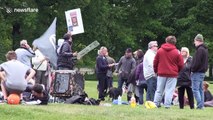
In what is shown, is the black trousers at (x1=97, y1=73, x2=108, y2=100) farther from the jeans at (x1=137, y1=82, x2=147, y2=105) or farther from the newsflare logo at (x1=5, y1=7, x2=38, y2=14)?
the newsflare logo at (x1=5, y1=7, x2=38, y2=14)

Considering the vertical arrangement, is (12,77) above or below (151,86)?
above

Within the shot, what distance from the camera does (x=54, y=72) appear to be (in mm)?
14828

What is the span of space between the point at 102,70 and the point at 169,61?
510 cm

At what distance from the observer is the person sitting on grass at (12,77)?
1265 centimetres

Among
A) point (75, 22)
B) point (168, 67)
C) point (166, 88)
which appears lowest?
point (166, 88)

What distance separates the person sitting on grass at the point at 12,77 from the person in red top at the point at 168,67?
3.18 meters

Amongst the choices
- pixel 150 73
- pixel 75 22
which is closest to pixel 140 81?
pixel 150 73

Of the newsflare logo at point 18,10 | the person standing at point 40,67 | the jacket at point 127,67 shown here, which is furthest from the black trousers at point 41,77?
the newsflare logo at point 18,10

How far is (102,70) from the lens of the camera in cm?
1759

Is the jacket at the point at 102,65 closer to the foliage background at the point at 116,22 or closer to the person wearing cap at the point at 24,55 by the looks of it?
the person wearing cap at the point at 24,55

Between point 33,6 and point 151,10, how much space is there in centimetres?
1064

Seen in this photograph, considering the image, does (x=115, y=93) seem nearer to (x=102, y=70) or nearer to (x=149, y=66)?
(x=102, y=70)

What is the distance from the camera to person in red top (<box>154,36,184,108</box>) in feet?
41.7

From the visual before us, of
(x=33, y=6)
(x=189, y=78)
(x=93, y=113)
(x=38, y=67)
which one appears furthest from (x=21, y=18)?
(x=93, y=113)
